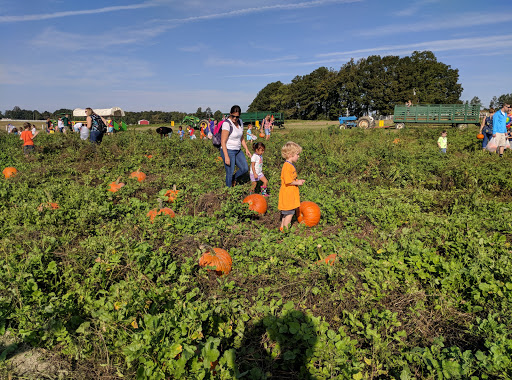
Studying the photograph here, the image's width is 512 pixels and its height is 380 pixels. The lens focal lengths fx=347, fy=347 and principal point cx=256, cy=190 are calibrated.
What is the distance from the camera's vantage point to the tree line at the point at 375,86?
58688 millimetres

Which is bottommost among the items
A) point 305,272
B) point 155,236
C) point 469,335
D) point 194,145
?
point 469,335

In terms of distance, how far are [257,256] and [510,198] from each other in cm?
522

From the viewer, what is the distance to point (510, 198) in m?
6.41

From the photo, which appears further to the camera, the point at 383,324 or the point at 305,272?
the point at 305,272

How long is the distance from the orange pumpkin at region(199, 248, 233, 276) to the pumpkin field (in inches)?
0.5

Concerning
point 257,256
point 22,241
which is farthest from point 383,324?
point 22,241

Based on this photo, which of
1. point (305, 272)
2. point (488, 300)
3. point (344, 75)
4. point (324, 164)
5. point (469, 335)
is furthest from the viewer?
point (344, 75)

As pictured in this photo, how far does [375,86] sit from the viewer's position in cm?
6078

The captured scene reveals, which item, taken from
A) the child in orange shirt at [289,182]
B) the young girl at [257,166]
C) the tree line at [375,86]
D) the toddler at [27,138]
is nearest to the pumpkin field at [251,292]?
the child in orange shirt at [289,182]

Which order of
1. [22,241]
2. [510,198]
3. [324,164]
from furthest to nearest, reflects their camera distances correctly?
1. [324,164]
2. [510,198]
3. [22,241]

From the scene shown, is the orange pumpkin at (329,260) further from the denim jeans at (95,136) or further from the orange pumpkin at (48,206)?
the denim jeans at (95,136)

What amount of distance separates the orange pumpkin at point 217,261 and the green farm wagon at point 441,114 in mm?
25787

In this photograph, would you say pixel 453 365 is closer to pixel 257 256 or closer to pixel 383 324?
pixel 383 324

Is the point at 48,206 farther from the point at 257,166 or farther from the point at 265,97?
the point at 265,97
